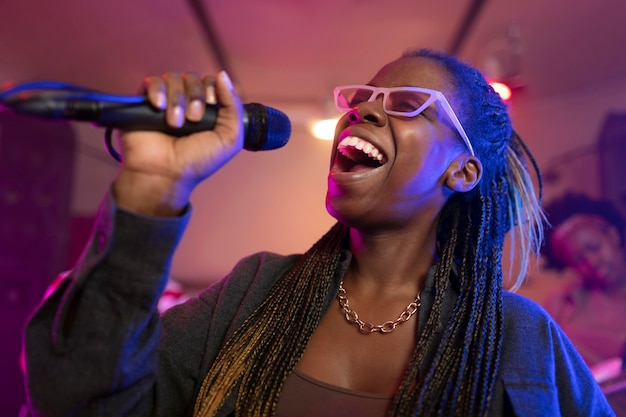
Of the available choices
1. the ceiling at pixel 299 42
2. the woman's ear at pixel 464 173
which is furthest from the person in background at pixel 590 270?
the woman's ear at pixel 464 173

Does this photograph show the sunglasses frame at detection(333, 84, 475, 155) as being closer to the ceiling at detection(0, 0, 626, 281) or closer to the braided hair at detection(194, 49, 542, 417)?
the braided hair at detection(194, 49, 542, 417)

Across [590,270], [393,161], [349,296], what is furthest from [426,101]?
[590,270]

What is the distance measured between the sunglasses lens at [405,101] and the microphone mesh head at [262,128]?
0.45 m

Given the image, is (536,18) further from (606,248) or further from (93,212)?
(93,212)

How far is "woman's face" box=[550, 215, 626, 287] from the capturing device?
14.0ft

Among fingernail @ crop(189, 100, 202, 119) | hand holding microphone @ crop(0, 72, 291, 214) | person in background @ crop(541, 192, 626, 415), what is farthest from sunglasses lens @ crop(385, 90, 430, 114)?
person in background @ crop(541, 192, 626, 415)

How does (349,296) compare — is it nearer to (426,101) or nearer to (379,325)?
(379,325)

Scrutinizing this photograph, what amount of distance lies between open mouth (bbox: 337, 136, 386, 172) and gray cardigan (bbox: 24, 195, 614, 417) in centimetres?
52

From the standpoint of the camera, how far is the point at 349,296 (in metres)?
1.52

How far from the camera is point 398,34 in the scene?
373cm

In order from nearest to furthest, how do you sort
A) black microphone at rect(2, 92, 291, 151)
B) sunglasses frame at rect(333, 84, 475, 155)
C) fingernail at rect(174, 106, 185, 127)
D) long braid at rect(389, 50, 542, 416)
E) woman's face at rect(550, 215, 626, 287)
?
black microphone at rect(2, 92, 291, 151), fingernail at rect(174, 106, 185, 127), long braid at rect(389, 50, 542, 416), sunglasses frame at rect(333, 84, 475, 155), woman's face at rect(550, 215, 626, 287)

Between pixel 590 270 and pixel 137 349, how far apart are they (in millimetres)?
4093

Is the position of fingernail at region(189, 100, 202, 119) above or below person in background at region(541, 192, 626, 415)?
above

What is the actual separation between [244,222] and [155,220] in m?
4.69
